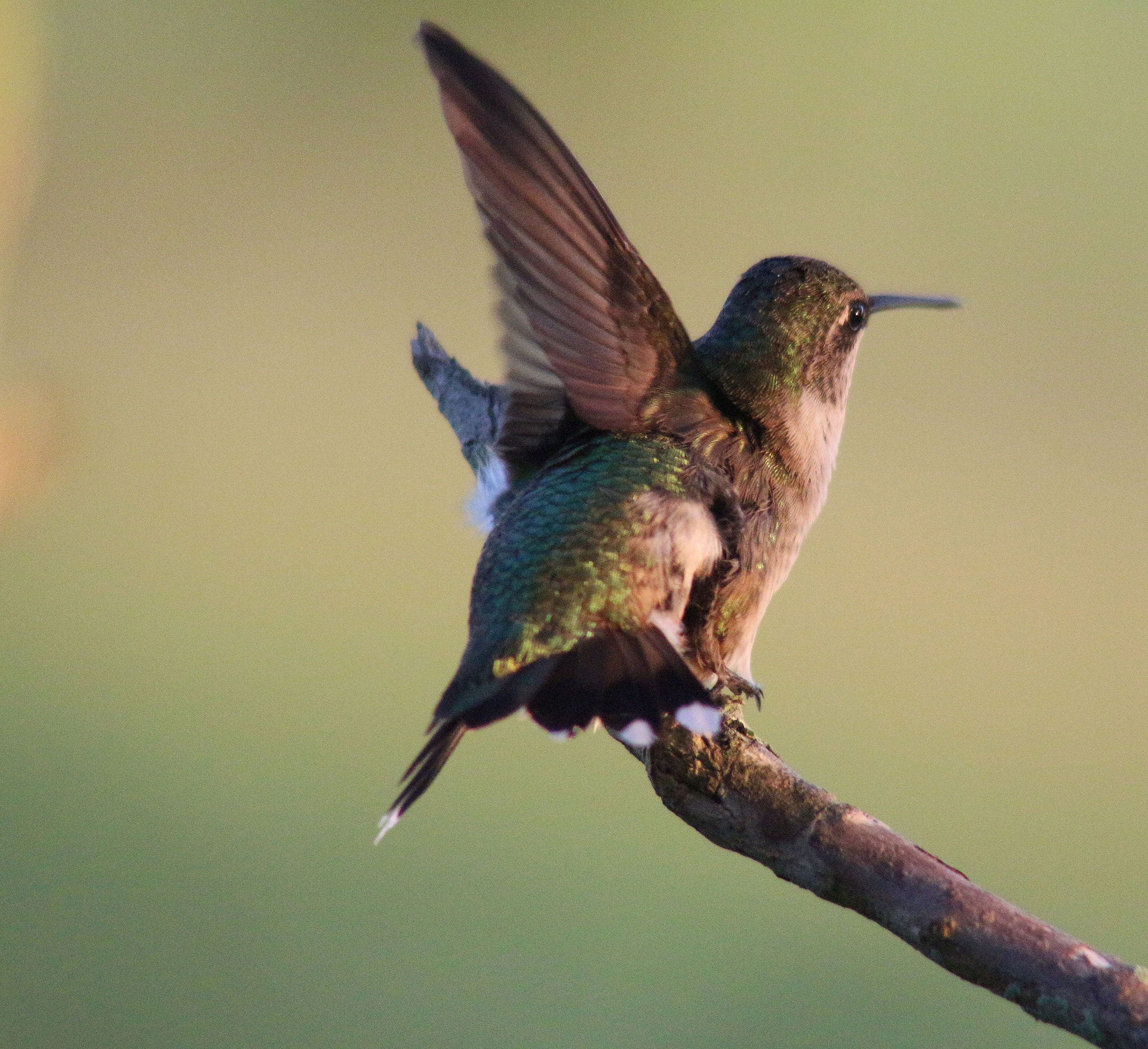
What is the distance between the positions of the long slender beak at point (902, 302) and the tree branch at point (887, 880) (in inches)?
14.4

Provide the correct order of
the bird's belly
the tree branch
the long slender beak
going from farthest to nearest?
1. the long slender beak
2. the bird's belly
3. the tree branch

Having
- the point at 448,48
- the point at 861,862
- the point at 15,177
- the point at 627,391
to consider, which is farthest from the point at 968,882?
the point at 15,177

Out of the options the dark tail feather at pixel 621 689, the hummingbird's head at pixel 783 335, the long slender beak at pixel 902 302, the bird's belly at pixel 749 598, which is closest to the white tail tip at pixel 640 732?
the dark tail feather at pixel 621 689

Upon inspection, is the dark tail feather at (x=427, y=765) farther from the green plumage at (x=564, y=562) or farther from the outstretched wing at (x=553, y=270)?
the outstretched wing at (x=553, y=270)

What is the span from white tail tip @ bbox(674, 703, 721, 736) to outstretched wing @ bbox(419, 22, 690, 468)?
220 millimetres

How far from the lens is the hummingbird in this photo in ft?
2.25

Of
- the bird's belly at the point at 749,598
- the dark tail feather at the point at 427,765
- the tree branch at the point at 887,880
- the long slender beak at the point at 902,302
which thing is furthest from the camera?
the long slender beak at the point at 902,302

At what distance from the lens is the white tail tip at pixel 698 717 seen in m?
0.66

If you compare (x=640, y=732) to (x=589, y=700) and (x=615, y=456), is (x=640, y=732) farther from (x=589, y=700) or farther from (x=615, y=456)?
(x=615, y=456)

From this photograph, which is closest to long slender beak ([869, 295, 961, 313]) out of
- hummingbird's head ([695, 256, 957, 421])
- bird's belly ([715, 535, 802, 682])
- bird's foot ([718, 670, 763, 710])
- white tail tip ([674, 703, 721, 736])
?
hummingbird's head ([695, 256, 957, 421])

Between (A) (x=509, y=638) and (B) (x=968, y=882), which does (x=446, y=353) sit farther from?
(B) (x=968, y=882)

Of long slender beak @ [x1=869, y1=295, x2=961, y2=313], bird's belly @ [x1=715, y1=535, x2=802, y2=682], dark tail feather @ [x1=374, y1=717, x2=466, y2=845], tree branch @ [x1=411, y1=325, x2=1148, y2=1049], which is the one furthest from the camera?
long slender beak @ [x1=869, y1=295, x2=961, y2=313]

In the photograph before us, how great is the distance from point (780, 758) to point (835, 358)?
34 cm

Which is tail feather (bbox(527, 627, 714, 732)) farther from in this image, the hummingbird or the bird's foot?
the bird's foot
